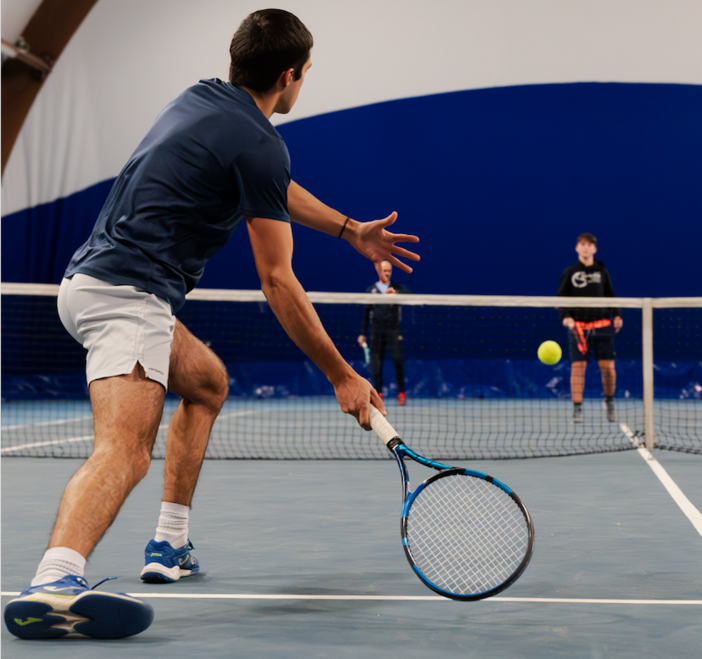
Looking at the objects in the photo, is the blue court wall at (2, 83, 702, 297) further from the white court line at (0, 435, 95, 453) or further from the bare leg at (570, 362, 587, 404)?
the white court line at (0, 435, 95, 453)

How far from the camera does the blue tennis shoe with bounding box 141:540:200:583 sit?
9.68 feet

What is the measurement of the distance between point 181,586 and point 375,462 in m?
3.42

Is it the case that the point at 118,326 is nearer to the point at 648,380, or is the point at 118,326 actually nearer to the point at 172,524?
the point at 172,524

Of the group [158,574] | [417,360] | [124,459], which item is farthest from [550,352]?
[124,459]

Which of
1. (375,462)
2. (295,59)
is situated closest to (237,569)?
(295,59)

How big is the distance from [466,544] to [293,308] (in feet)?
3.87

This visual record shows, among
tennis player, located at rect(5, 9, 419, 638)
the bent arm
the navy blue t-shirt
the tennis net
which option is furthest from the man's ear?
the tennis net

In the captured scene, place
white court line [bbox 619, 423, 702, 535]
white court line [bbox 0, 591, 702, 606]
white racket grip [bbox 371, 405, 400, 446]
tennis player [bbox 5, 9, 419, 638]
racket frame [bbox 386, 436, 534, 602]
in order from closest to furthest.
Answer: tennis player [bbox 5, 9, 419, 638]
racket frame [bbox 386, 436, 534, 602]
white racket grip [bbox 371, 405, 400, 446]
white court line [bbox 0, 591, 702, 606]
white court line [bbox 619, 423, 702, 535]

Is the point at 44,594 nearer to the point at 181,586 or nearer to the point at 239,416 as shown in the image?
the point at 181,586

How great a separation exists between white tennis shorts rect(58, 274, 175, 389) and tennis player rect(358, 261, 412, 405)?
8.09 metres

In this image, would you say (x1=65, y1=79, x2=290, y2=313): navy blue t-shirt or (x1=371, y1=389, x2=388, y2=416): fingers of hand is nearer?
(x1=65, y1=79, x2=290, y2=313): navy blue t-shirt

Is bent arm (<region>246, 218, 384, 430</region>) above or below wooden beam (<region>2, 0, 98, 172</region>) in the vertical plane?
below

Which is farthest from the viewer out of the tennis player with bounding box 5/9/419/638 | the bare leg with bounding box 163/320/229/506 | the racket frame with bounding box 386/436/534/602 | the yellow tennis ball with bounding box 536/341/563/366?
the yellow tennis ball with bounding box 536/341/563/366

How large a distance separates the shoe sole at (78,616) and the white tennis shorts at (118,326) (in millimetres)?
528
